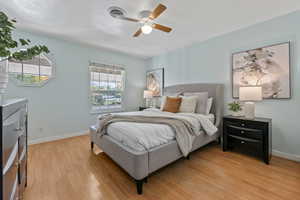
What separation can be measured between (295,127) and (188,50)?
2828 mm

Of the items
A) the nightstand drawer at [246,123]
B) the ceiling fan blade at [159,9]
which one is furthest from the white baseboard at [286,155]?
the ceiling fan blade at [159,9]

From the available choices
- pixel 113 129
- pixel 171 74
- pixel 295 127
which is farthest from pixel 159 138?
pixel 171 74

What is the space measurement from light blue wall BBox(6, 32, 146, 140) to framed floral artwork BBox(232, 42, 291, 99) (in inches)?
141

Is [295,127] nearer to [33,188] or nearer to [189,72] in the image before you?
[189,72]

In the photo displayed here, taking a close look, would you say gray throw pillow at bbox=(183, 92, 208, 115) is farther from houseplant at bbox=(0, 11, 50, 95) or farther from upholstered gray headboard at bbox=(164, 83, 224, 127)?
houseplant at bbox=(0, 11, 50, 95)

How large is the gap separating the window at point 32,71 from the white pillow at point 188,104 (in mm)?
3261

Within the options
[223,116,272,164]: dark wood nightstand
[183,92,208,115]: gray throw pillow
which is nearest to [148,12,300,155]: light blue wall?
[223,116,272,164]: dark wood nightstand

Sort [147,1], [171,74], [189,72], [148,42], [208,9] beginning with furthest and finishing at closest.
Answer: [171,74] < [189,72] < [148,42] < [208,9] < [147,1]

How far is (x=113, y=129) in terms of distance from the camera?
2.02 meters

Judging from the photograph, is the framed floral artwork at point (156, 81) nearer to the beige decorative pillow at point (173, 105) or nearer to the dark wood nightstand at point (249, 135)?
the beige decorative pillow at point (173, 105)

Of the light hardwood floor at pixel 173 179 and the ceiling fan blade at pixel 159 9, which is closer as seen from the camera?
the light hardwood floor at pixel 173 179

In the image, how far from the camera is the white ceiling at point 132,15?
1.98m

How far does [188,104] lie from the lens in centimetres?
292

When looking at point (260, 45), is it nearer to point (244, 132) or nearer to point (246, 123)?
point (246, 123)
